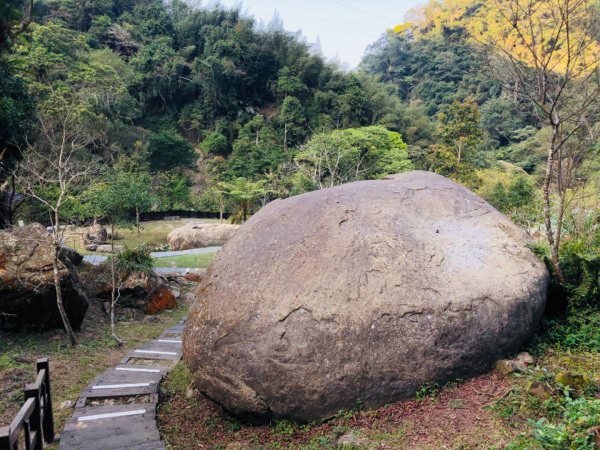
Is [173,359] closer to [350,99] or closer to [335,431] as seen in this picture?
[335,431]

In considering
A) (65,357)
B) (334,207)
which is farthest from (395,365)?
(65,357)

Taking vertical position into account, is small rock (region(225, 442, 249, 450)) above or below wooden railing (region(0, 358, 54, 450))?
below

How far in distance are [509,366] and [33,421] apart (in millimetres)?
5202

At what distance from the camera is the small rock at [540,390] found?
14.9ft

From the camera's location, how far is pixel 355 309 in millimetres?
5086

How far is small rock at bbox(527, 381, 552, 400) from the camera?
4531mm

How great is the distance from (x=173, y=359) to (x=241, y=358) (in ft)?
12.4

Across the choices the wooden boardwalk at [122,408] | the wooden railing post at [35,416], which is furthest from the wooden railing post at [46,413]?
the wooden railing post at [35,416]

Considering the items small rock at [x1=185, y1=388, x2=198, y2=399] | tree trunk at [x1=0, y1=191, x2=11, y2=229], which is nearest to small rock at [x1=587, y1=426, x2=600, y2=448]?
small rock at [x1=185, y1=388, x2=198, y2=399]

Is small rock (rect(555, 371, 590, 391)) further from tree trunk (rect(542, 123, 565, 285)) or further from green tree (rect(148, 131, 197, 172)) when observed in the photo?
green tree (rect(148, 131, 197, 172))

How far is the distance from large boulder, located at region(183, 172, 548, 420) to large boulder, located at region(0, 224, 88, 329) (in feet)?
15.5

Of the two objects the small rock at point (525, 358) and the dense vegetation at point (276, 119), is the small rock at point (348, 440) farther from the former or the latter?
the small rock at point (525, 358)

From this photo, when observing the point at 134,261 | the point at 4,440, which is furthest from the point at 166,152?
the point at 4,440

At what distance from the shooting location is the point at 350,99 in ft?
136
